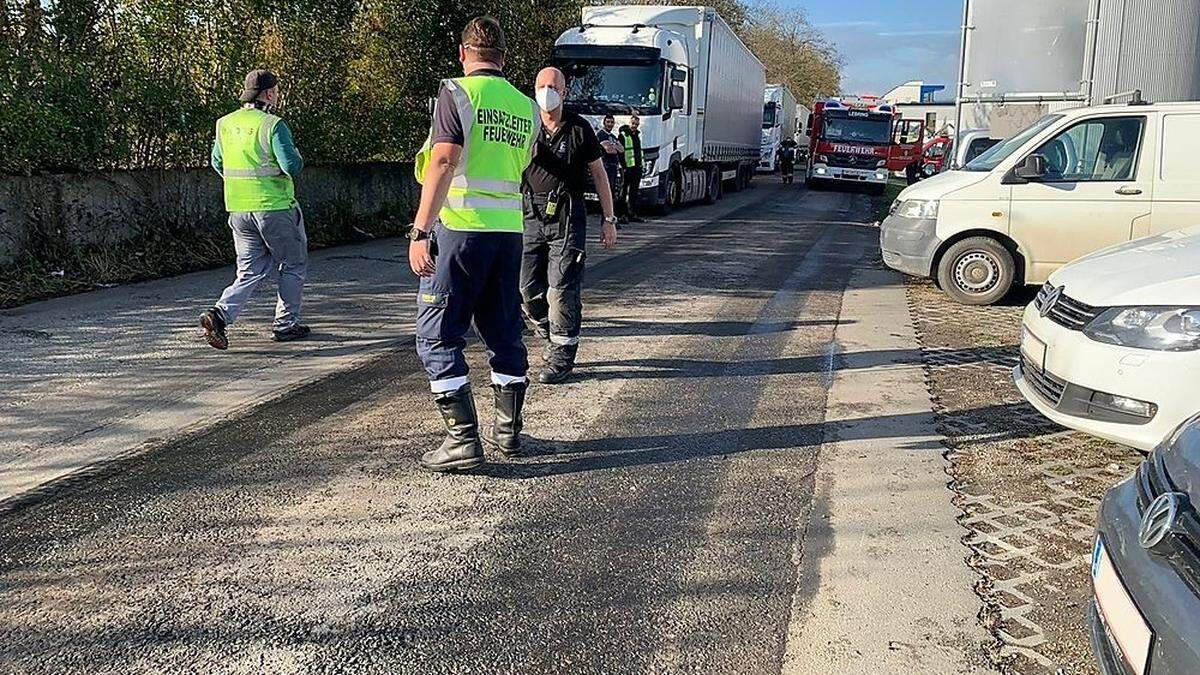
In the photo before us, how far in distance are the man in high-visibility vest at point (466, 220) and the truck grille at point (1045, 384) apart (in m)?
2.70

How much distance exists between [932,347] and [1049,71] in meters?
7.51

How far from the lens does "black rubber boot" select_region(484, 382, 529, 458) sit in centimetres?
471

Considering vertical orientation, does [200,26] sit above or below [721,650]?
above

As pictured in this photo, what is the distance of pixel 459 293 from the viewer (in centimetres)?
438

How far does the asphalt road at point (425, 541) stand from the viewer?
3.00 m

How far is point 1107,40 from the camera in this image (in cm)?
1236

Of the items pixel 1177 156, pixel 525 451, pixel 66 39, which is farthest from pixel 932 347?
pixel 66 39

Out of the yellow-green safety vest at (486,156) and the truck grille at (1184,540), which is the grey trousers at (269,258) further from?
the truck grille at (1184,540)

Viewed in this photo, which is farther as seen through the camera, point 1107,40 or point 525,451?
point 1107,40

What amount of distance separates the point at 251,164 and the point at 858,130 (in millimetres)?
26595

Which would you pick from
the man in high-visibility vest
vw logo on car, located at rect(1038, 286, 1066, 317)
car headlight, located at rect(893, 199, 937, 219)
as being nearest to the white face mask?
the man in high-visibility vest

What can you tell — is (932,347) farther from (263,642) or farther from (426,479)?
(263,642)

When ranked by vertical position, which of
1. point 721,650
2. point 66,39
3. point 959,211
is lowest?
point 721,650

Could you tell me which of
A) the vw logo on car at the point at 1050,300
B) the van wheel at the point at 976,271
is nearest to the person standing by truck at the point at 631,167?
the van wheel at the point at 976,271
